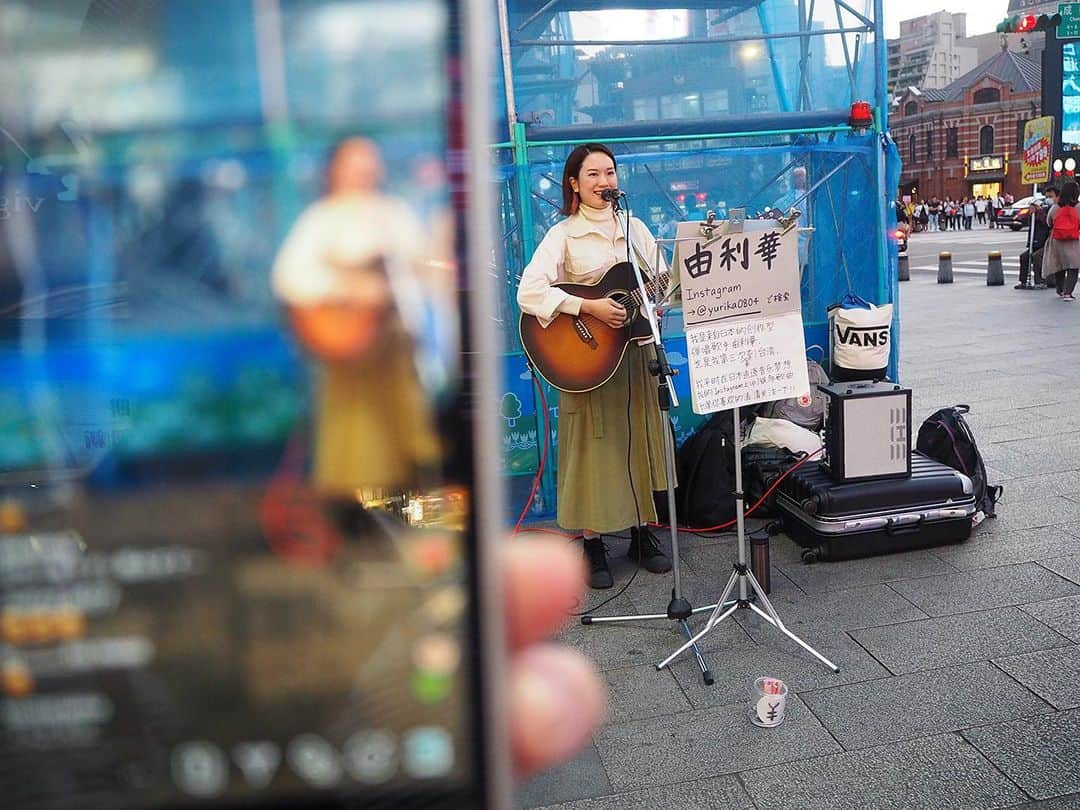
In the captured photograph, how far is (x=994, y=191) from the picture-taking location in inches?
2766

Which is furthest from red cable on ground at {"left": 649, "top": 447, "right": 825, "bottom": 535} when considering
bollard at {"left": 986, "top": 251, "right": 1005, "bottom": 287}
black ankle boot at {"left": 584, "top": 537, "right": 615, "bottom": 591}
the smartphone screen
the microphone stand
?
bollard at {"left": 986, "top": 251, "right": 1005, "bottom": 287}

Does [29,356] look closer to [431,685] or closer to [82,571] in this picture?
[82,571]

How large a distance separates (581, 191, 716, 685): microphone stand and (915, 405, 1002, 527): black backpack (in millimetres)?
1780

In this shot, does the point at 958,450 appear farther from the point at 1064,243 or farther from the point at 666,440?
the point at 1064,243

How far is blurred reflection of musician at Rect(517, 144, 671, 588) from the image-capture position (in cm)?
365

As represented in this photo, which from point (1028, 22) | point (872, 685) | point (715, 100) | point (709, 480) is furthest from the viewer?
point (1028, 22)

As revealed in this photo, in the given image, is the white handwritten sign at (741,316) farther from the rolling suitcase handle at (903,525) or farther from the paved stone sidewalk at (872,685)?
the rolling suitcase handle at (903,525)

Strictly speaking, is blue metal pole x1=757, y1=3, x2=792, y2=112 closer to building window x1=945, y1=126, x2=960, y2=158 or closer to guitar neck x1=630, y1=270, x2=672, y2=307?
guitar neck x1=630, y1=270, x2=672, y2=307

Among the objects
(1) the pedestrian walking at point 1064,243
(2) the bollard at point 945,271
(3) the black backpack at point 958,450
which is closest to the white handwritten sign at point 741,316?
(3) the black backpack at point 958,450

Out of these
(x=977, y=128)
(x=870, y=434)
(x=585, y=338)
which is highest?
(x=977, y=128)

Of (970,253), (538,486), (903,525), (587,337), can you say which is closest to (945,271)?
(970,253)

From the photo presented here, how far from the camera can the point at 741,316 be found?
333 centimetres

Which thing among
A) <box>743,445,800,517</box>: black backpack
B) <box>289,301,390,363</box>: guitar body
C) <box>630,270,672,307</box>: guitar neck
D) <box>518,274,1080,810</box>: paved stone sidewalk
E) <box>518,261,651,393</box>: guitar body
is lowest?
<box>518,274,1080,810</box>: paved stone sidewalk

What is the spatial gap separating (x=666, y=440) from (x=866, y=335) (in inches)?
87.5
